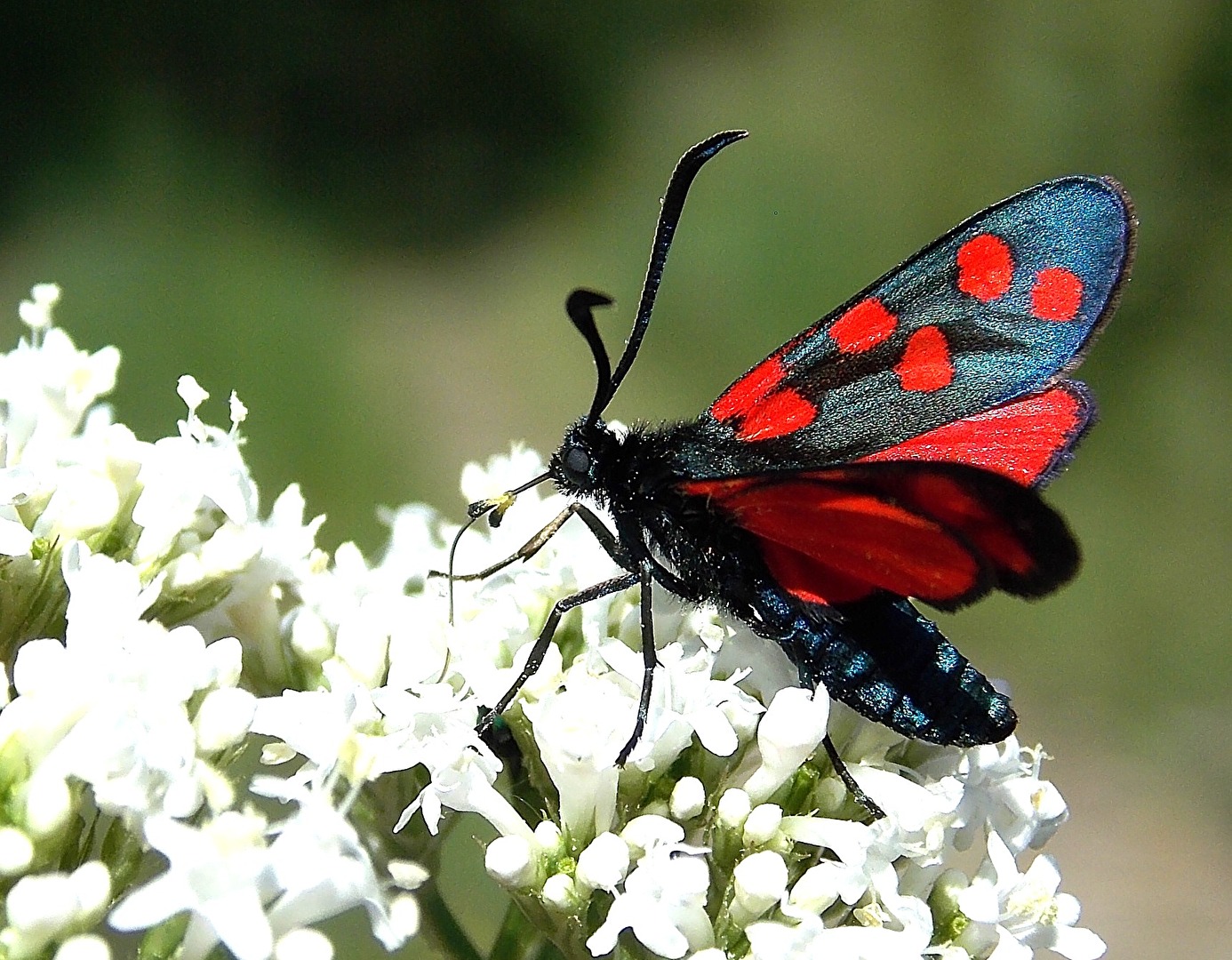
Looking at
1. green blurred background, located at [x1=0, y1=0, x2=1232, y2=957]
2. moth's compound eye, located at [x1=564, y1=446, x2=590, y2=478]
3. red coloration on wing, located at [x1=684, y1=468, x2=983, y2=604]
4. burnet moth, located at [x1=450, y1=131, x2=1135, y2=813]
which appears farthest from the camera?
green blurred background, located at [x1=0, y1=0, x2=1232, y2=957]

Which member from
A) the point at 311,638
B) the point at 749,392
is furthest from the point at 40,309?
the point at 749,392

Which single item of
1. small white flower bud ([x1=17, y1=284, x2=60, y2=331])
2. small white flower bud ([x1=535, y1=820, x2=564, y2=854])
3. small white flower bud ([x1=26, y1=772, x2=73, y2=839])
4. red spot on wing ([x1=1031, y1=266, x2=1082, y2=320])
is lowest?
small white flower bud ([x1=535, y1=820, x2=564, y2=854])

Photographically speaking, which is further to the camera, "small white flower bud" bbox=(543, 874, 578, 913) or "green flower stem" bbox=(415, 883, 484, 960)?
"green flower stem" bbox=(415, 883, 484, 960)

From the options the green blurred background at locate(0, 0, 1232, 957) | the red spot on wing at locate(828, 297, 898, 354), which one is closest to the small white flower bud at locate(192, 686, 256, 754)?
the red spot on wing at locate(828, 297, 898, 354)

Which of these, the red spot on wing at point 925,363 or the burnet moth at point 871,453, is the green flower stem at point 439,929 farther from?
the red spot on wing at point 925,363

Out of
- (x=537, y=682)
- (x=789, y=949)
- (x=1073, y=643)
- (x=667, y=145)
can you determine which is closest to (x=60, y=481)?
(x=537, y=682)

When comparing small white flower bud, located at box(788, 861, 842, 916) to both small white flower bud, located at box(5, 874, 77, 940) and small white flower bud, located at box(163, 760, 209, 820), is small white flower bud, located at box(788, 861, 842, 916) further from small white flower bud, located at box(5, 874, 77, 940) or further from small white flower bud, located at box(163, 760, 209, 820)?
small white flower bud, located at box(5, 874, 77, 940)
